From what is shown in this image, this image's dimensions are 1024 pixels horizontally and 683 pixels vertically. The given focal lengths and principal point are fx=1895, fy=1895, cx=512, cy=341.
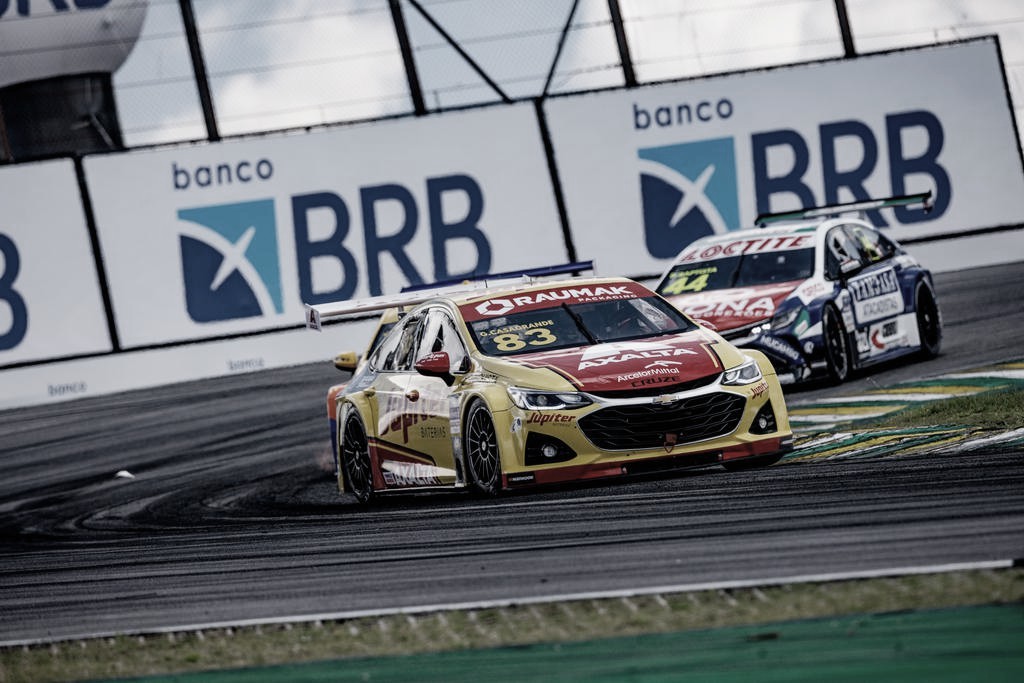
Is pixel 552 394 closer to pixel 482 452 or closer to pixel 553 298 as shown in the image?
pixel 482 452

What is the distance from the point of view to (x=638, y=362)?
11195mm

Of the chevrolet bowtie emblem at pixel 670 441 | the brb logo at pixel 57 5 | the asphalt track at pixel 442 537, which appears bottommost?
the asphalt track at pixel 442 537

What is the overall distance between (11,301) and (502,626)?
554 inches

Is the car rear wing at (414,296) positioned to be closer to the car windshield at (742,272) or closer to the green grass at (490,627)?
the car windshield at (742,272)

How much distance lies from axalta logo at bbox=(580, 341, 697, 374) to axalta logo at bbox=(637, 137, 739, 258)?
9112mm

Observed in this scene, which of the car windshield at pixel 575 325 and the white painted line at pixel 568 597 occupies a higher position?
the car windshield at pixel 575 325

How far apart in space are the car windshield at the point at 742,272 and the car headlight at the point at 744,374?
5554mm

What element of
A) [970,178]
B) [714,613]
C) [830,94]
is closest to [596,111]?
[830,94]

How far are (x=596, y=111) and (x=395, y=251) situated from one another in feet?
9.01

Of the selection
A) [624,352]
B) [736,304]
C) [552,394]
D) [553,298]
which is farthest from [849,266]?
[552,394]

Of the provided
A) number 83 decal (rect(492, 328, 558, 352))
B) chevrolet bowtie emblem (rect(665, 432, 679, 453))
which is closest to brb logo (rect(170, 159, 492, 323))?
number 83 decal (rect(492, 328, 558, 352))

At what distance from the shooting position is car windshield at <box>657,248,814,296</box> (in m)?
17.2

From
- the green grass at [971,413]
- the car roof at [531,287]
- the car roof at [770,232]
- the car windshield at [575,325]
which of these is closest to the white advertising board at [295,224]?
the car roof at [770,232]

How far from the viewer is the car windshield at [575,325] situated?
1196 centimetres
